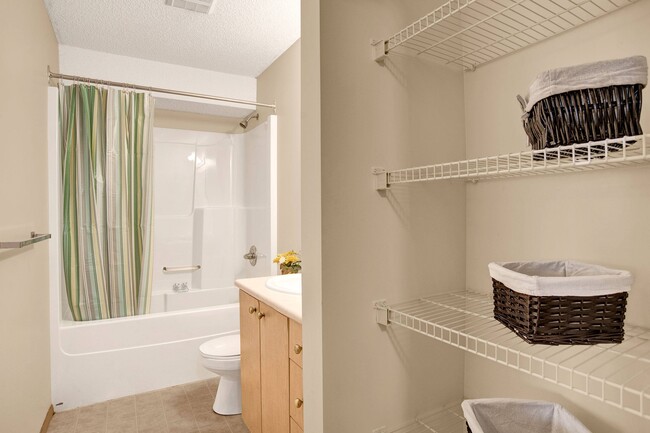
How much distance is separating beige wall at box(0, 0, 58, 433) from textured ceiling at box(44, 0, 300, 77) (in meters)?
0.32

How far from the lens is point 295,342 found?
137 centimetres

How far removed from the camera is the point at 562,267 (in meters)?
0.94

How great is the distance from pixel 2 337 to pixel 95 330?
3.84ft

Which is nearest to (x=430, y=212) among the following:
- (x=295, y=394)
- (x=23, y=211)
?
(x=295, y=394)

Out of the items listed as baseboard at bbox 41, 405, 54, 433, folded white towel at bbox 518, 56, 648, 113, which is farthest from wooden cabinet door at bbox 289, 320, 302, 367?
baseboard at bbox 41, 405, 54, 433

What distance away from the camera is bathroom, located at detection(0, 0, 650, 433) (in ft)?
3.13

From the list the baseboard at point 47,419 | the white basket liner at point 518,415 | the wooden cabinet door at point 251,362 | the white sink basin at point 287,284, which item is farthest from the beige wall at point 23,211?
the white basket liner at point 518,415

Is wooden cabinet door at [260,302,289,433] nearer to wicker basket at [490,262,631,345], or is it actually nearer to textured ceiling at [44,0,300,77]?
wicker basket at [490,262,631,345]

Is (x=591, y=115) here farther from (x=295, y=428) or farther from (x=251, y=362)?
(x=251, y=362)

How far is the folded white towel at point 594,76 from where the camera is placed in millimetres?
684

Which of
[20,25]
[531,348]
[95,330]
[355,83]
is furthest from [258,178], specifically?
[531,348]

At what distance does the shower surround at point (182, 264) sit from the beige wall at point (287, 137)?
0.29 ft

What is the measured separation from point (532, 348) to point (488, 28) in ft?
3.20

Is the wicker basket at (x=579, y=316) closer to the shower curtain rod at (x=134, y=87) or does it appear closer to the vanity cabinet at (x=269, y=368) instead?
the vanity cabinet at (x=269, y=368)
